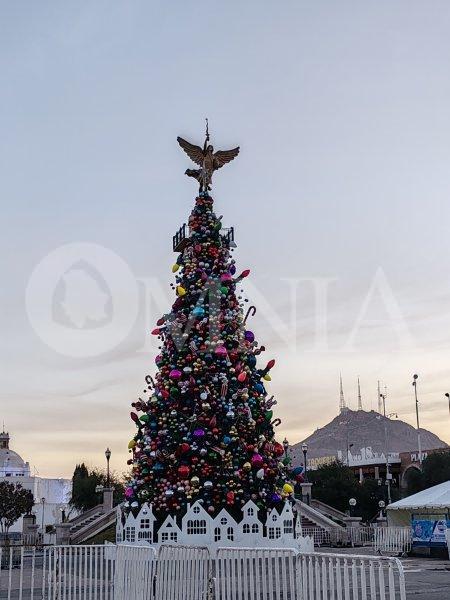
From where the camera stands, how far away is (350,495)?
59.5 meters

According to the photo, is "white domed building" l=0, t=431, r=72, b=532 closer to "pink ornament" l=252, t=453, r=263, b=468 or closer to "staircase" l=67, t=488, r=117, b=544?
"staircase" l=67, t=488, r=117, b=544

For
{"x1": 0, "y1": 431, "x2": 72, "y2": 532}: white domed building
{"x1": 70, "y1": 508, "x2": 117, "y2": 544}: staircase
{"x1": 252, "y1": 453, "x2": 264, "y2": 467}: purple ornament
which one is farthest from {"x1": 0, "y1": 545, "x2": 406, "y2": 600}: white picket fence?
{"x1": 0, "y1": 431, "x2": 72, "y2": 532}: white domed building

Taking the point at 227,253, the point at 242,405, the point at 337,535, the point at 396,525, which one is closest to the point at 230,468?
the point at 242,405

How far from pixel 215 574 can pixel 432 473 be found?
5452 centimetres

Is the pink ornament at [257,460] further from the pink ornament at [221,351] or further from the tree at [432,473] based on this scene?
the tree at [432,473]

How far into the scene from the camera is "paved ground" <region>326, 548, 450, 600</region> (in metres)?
14.2

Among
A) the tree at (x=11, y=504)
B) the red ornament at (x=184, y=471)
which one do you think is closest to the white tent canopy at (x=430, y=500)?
the red ornament at (x=184, y=471)

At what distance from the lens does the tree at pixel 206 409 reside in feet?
61.4

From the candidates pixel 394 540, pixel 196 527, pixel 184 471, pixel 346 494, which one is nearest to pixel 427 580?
pixel 196 527

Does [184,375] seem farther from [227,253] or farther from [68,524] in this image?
[68,524]

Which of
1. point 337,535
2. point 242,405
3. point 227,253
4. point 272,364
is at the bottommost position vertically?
point 337,535

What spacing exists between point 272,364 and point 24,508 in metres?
46.7

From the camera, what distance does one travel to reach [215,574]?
909 cm

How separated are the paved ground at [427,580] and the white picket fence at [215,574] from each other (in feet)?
15.8
